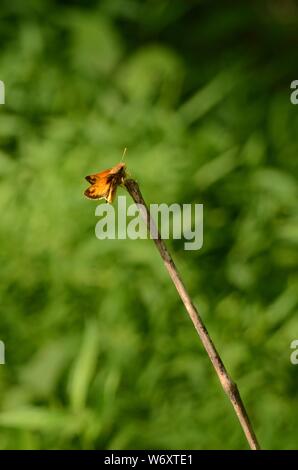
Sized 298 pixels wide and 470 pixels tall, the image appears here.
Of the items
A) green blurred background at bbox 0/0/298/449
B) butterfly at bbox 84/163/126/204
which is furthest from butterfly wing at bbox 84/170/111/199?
green blurred background at bbox 0/0/298/449

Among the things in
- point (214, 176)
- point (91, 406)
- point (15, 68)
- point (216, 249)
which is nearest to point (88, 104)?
point (15, 68)

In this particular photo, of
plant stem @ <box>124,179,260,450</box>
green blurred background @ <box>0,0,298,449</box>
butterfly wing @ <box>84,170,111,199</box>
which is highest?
green blurred background @ <box>0,0,298,449</box>

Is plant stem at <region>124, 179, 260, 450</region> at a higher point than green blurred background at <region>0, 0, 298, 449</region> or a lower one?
lower

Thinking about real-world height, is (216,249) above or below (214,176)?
below

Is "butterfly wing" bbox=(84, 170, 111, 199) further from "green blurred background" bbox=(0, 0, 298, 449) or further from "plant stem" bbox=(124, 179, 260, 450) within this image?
"green blurred background" bbox=(0, 0, 298, 449)

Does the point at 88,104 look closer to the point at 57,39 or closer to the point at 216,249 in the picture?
the point at 57,39

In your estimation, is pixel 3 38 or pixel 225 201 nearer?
pixel 225 201

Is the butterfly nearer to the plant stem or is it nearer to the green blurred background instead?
the plant stem

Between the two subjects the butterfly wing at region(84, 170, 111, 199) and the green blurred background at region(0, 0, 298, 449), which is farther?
the green blurred background at region(0, 0, 298, 449)
